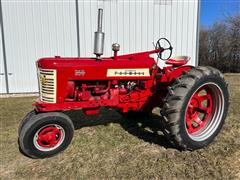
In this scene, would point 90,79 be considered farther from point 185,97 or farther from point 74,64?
point 185,97

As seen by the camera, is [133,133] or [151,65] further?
[133,133]

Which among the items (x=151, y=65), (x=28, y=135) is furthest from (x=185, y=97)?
(x=28, y=135)

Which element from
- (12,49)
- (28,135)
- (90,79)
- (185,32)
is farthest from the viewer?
(185,32)

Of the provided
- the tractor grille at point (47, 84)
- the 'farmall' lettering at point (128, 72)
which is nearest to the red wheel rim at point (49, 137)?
the tractor grille at point (47, 84)

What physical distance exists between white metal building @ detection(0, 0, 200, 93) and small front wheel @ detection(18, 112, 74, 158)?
5.10 meters

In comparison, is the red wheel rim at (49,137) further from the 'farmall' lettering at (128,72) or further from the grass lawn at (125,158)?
the 'farmall' lettering at (128,72)

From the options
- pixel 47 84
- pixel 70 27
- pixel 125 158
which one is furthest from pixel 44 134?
pixel 70 27

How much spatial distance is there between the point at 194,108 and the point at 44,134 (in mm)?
2089

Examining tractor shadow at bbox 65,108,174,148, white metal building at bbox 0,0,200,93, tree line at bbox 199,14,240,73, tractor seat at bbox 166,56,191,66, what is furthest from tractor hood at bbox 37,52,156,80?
tree line at bbox 199,14,240,73

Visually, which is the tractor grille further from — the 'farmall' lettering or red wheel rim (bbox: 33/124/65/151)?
the 'farmall' lettering

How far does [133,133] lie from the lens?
13.1 feet

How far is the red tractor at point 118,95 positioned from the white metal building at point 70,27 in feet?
15.5

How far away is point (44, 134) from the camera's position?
316 centimetres

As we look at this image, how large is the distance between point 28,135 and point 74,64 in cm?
103
